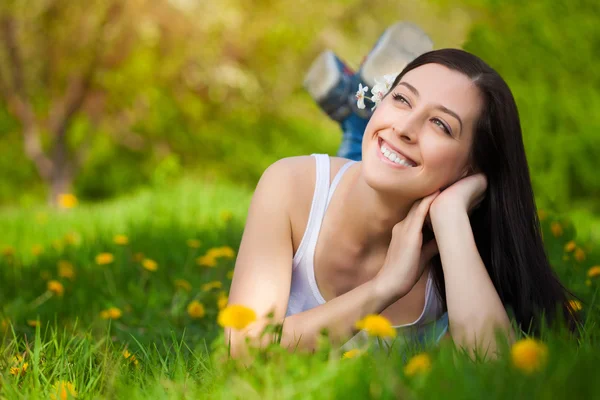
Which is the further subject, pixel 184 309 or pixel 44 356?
pixel 184 309

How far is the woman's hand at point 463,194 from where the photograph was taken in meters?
1.95

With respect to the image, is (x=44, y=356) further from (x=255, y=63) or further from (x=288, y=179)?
(x=255, y=63)

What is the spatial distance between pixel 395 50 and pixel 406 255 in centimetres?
149

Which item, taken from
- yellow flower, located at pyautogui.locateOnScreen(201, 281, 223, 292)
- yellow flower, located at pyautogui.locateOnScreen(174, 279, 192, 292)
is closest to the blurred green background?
yellow flower, located at pyautogui.locateOnScreen(174, 279, 192, 292)

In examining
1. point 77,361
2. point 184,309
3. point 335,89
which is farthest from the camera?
point 335,89

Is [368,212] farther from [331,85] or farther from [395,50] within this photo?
[331,85]

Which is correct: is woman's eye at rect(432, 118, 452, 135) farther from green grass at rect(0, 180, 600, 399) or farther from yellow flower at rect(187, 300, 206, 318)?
→ yellow flower at rect(187, 300, 206, 318)

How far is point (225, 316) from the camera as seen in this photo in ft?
4.51

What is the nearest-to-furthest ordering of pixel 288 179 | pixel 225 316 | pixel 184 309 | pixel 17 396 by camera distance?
pixel 225 316
pixel 17 396
pixel 288 179
pixel 184 309

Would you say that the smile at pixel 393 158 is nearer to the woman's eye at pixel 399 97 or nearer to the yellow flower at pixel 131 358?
the woman's eye at pixel 399 97

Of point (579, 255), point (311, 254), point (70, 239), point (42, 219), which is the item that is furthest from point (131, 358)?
point (42, 219)

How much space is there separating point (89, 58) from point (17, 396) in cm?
662

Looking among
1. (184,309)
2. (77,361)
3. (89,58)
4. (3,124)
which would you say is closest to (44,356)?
(77,361)

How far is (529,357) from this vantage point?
1153 mm
